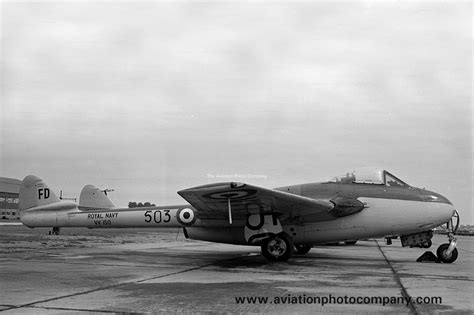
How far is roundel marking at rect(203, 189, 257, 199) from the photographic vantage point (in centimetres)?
995

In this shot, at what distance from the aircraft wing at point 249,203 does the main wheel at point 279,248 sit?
2.19 feet

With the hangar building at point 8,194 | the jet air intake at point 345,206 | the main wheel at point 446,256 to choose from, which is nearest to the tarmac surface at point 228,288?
the main wheel at point 446,256

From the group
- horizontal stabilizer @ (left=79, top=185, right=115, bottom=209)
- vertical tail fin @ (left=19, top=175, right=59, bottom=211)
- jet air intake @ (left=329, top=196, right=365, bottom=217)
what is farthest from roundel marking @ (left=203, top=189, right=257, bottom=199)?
horizontal stabilizer @ (left=79, top=185, right=115, bottom=209)

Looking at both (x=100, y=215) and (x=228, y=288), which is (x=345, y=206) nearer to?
(x=228, y=288)

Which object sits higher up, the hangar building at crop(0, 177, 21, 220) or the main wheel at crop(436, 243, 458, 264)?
the hangar building at crop(0, 177, 21, 220)

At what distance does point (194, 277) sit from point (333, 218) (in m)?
4.87

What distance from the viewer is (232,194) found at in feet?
33.5

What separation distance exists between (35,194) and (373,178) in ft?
38.2

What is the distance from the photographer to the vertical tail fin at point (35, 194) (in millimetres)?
16172

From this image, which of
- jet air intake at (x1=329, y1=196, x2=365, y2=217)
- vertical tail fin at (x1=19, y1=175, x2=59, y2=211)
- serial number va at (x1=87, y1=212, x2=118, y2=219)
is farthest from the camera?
vertical tail fin at (x1=19, y1=175, x2=59, y2=211)

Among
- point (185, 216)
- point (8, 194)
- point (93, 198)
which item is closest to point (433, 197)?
point (185, 216)

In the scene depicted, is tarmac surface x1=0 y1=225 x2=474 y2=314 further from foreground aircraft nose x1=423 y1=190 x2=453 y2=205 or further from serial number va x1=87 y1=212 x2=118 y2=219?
serial number va x1=87 y1=212 x2=118 y2=219

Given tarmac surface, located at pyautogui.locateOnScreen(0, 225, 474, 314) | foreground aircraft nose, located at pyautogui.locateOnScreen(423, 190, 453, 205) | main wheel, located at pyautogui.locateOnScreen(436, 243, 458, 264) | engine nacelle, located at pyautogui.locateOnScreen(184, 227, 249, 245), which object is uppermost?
foreground aircraft nose, located at pyautogui.locateOnScreen(423, 190, 453, 205)

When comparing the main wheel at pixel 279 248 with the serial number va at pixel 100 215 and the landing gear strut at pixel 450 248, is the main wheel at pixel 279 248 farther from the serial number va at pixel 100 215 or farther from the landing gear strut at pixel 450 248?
the serial number va at pixel 100 215
